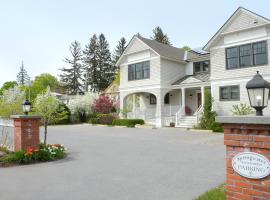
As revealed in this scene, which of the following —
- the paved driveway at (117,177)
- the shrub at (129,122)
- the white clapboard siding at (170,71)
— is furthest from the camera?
the shrub at (129,122)

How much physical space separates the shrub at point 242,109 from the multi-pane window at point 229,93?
2.64 ft

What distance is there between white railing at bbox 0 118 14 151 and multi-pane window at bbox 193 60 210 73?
18.7 meters

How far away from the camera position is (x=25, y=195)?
5.33 m

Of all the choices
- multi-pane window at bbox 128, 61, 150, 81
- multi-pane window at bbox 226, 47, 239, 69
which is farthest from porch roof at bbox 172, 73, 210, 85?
multi-pane window at bbox 128, 61, 150, 81

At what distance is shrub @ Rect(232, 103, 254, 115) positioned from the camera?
17647 mm

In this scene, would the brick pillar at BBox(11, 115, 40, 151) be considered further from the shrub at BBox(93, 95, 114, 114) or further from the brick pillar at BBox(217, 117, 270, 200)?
the shrub at BBox(93, 95, 114, 114)

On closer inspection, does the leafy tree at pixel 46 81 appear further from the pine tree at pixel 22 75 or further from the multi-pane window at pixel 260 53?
the multi-pane window at pixel 260 53

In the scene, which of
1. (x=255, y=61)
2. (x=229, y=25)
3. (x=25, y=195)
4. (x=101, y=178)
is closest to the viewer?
(x=25, y=195)

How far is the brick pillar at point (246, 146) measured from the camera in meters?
3.12

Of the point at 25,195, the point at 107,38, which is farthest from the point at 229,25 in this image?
the point at 107,38

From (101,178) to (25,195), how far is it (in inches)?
73.3

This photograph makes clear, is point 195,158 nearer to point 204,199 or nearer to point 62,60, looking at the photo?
point 204,199

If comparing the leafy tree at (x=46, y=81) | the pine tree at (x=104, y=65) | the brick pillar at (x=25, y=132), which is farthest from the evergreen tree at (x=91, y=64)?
the brick pillar at (x=25, y=132)

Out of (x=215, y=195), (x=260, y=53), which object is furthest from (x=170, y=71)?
(x=215, y=195)
